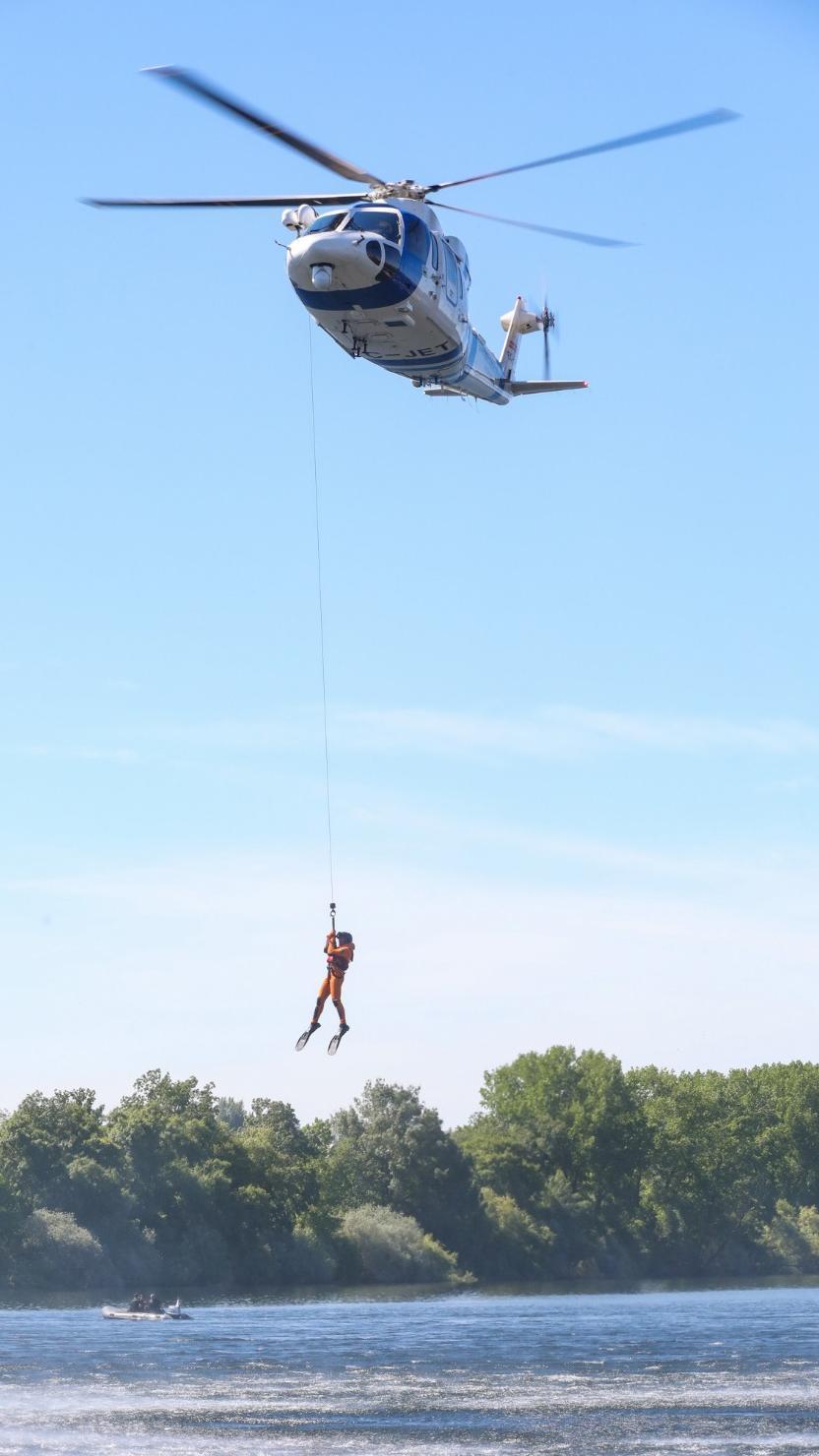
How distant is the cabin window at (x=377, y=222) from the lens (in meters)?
33.6

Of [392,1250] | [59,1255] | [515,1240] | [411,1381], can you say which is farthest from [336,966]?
[515,1240]

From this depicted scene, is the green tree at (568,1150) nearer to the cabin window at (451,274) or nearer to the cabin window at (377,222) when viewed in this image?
the cabin window at (451,274)

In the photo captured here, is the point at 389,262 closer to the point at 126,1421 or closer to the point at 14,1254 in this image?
the point at 126,1421

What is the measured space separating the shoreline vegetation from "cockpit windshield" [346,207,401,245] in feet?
197

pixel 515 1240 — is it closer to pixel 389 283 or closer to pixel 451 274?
pixel 451 274

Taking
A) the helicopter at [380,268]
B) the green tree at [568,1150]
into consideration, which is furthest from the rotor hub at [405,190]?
the green tree at [568,1150]

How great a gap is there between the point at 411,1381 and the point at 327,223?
1253 inches

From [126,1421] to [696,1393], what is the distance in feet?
48.9

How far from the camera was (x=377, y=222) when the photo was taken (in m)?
33.8

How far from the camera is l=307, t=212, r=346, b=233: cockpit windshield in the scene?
1310 inches

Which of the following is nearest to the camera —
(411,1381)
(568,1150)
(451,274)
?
(451,274)

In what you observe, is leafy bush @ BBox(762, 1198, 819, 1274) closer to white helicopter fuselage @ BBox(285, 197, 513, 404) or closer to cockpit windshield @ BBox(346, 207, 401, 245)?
white helicopter fuselage @ BBox(285, 197, 513, 404)

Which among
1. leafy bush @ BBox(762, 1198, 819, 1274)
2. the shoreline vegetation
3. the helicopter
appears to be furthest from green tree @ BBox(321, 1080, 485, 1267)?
the helicopter

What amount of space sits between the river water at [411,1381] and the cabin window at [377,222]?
24.8 meters
